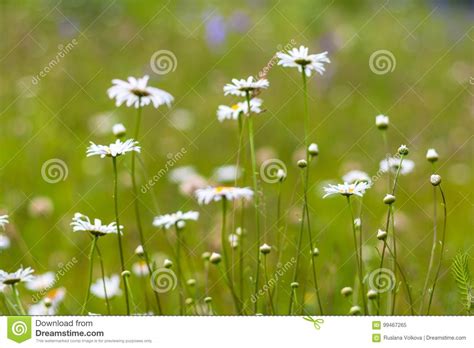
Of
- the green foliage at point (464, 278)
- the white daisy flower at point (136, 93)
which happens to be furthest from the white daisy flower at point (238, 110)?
the green foliage at point (464, 278)

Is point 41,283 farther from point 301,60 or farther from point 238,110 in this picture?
point 301,60

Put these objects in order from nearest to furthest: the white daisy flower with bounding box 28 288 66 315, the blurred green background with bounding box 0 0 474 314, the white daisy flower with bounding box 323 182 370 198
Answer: the white daisy flower with bounding box 323 182 370 198 → the white daisy flower with bounding box 28 288 66 315 → the blurred green background with bounding box 0 0 474 314

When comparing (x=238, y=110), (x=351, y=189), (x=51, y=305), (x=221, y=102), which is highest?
Result: (x=221, y=102)

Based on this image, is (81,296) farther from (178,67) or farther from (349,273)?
(178,67)

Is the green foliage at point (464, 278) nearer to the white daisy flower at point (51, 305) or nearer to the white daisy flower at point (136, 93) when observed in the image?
the white daisy flower at point (136, 93)

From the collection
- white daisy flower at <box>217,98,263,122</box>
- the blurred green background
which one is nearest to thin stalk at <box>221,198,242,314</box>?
white daisy flower at <box>217,98,263,122</box>

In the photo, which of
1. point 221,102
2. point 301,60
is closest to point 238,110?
point 301,60

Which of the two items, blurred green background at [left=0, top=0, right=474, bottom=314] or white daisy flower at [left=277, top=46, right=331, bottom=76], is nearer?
white daisy flower at [left=277, top=46, right=331, bottom=76]

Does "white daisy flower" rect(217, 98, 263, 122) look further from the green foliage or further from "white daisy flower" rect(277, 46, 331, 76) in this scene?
the green foliage

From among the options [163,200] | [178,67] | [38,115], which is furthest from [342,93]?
[38,115]
